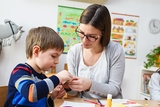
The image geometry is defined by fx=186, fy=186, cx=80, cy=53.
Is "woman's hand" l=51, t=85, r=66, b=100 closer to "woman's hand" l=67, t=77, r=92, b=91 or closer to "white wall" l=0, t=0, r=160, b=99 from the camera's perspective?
"woman's hand" l=67, t=77, r=92, b=91

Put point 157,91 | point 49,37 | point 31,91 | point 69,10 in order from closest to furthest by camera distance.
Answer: point 31,91 < point 49,37 < point 157,91 < point 69,10

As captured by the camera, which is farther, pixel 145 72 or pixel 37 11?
pixel 145 72

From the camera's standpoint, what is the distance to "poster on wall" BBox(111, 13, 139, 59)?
2.59 metres

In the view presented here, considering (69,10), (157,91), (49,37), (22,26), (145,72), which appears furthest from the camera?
(145,72)

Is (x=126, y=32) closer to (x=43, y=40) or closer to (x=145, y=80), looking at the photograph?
(x=145, y=80)

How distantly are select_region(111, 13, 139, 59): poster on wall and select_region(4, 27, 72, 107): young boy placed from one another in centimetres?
180

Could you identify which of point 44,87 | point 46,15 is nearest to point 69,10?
point 46,15

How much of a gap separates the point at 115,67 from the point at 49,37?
1.57ft

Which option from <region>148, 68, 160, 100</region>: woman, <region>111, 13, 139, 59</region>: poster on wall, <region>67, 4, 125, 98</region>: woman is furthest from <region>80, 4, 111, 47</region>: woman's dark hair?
<region>111, 13, 139, 59</region>: poster on wall

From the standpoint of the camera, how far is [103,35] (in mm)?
1181

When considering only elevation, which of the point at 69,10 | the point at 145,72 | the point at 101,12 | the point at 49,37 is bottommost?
the point at 145,72

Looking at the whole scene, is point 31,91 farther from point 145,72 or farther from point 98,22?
point 145,72

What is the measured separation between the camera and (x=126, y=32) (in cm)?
264

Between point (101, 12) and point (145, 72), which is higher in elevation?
point (101, 12)
